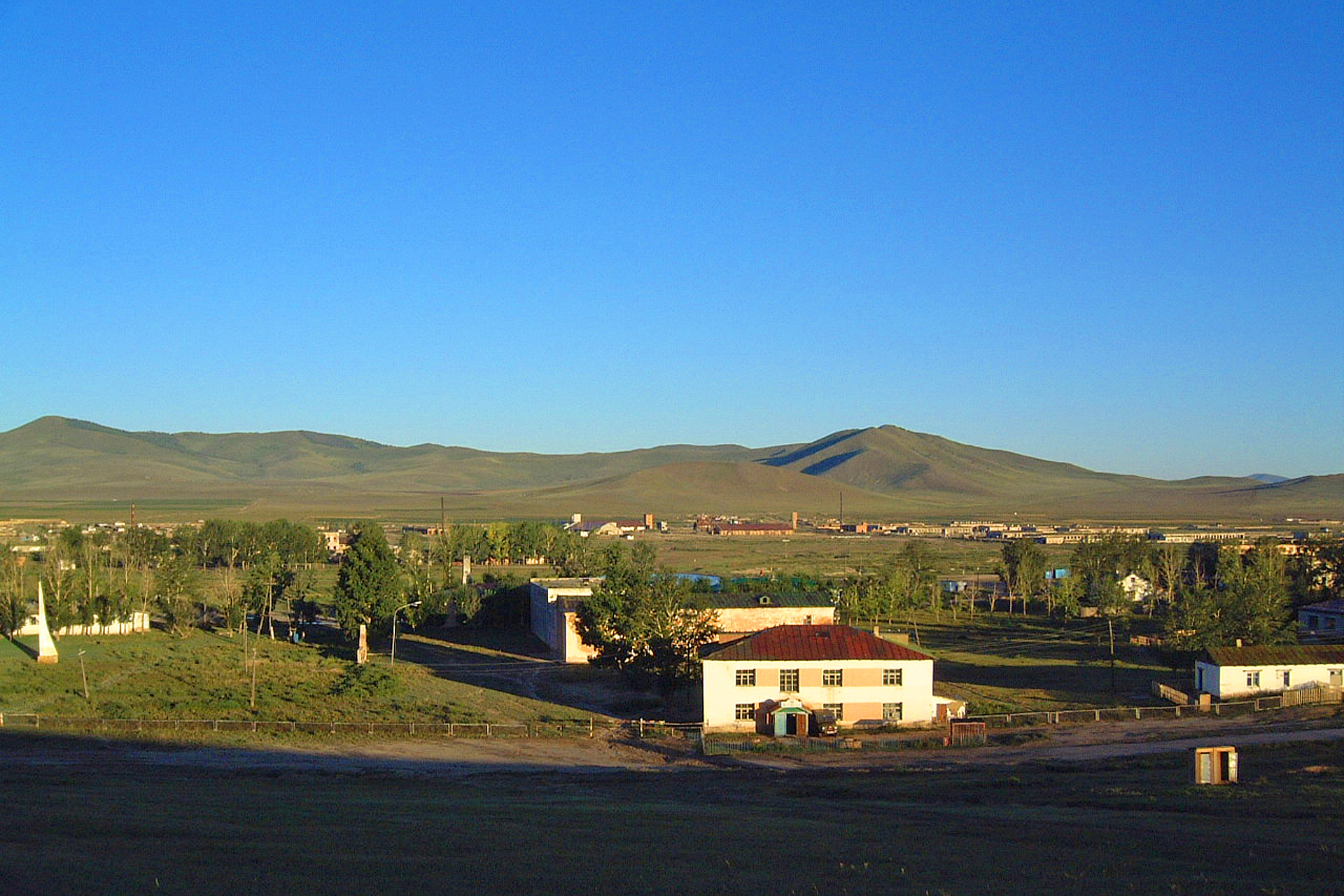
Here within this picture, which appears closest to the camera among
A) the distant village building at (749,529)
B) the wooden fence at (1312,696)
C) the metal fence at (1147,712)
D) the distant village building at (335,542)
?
the metal fence at (1147,712)

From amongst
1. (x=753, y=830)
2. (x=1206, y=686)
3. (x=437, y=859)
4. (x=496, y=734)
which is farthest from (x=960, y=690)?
(x=437, y=859)

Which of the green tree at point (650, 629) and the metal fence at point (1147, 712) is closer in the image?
the metal fence at point (1147, 712)

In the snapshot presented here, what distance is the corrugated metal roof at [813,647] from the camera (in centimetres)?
3466

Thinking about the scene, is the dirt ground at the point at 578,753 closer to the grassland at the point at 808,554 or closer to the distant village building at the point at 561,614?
the distant village building at the point at 561,614

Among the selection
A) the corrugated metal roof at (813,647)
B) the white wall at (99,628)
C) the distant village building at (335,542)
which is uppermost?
the distant village building at (335,542)

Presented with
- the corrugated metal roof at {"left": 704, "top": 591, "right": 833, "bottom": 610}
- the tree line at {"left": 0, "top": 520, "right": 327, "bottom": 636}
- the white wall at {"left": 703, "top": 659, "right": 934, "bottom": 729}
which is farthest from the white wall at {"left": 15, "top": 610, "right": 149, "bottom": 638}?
the white wall at {"left": 703, "top": 659, "right": 934, "bottom": 729}

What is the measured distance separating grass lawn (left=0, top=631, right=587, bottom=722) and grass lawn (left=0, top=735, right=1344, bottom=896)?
10.2m

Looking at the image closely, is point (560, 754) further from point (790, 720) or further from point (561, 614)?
point (561, 614)

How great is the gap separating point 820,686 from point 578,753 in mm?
8293

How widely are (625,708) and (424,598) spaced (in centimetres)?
2849

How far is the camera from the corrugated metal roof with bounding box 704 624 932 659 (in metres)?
34.7

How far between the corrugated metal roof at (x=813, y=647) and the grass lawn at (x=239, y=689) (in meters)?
5.63

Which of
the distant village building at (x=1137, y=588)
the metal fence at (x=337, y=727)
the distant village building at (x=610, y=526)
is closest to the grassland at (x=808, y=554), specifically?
the distant village building at (x=610, y=526)

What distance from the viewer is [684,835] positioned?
54.6 ft
